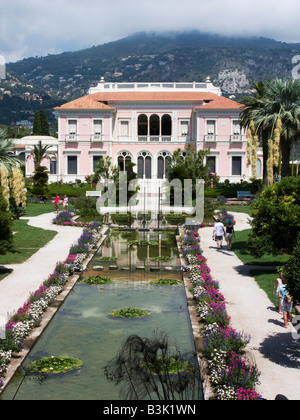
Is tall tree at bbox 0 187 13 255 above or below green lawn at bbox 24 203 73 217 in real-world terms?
above

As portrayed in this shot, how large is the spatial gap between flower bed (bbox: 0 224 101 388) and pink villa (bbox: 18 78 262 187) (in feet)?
117

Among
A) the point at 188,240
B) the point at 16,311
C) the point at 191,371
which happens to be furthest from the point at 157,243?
the point at 191,371

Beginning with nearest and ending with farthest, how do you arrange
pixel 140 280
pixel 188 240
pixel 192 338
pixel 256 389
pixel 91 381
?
pixel 256 389 < pixel 91 381 < pixel 192 338 < pixel 140 280 < pixel 188 240

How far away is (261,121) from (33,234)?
15244 mm

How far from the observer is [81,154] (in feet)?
179

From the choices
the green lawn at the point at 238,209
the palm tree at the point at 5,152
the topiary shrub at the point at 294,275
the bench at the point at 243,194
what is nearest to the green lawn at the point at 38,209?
the palm tree at the point at 5,152

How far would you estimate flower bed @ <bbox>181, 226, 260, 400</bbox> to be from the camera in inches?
327

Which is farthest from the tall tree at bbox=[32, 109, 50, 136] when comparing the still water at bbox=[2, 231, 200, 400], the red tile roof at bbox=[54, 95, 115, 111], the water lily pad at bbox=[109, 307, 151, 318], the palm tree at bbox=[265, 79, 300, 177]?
the water lily pad at bbox=[109, 307, 151, 318]

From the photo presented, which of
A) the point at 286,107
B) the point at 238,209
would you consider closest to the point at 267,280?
the point at 286,107

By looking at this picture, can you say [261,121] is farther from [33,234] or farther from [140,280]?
[140,280]

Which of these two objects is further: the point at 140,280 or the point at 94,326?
the point at 140,280

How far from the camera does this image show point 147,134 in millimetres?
57688

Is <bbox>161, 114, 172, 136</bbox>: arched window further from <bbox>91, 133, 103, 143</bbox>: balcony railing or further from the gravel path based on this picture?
the gravel path

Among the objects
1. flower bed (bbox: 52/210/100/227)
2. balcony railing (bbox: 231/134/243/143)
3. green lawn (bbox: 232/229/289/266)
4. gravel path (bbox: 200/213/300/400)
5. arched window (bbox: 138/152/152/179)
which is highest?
balcony railing (bbox: 231/134/243/143)
